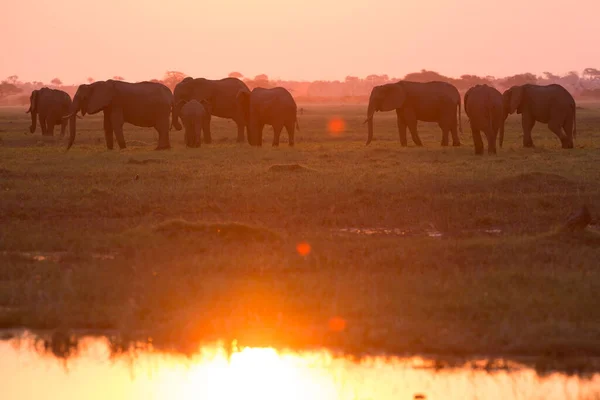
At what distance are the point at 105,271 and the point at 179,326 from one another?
7.21ft

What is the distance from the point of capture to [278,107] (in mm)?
30750

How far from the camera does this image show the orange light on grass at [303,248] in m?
11.6

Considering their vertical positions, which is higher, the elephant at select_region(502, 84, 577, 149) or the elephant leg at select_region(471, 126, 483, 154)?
the elephant at select_region(502, 84, 577, 149)

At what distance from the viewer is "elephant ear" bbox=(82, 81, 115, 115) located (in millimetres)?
27469

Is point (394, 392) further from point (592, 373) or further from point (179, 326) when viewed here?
point (179, 326)

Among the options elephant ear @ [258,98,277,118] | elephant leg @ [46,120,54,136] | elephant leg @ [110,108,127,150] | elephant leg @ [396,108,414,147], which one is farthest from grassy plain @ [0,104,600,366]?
elephant leg @ [46,120,54,136]

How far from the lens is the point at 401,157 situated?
80.0 feet

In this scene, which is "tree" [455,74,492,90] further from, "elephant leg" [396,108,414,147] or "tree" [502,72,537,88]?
"elephant leg" [396,108,414,147]

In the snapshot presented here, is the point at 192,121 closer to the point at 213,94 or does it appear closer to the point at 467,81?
the point at 213,94

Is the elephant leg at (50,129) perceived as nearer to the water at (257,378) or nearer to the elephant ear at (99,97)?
the elephant ear at (99,97)

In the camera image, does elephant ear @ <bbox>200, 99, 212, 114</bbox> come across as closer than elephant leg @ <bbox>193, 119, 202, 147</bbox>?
No

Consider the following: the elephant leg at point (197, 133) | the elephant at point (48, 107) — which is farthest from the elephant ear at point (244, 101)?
the elephant at point (48, 107)

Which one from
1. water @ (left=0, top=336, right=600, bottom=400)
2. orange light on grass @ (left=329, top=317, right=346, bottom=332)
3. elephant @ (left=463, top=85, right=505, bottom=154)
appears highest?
elephant @ (left=463, top=85, right=505, bottom=154)

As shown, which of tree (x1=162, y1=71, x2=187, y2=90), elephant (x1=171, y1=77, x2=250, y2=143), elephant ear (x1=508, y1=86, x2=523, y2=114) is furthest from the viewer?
tree (x1=162, y1=71, x2=187, y2=90)
